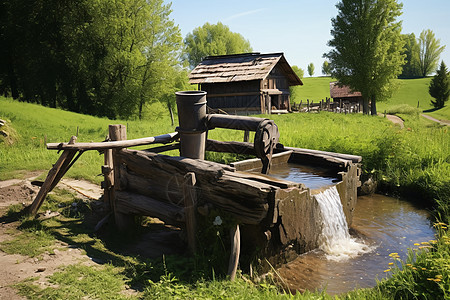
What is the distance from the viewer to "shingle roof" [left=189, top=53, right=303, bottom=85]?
27.5 m

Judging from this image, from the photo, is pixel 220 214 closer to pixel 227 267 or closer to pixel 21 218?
pixel 227 267

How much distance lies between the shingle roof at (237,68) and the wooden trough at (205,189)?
67.7 feet

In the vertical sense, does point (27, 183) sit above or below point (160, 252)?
above

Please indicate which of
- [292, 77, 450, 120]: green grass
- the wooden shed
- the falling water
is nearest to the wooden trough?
the falling water

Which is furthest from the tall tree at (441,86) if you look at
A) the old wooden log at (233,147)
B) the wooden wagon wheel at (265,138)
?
the wooden wagon wheel at (265,138)

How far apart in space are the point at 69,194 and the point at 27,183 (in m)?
1.13

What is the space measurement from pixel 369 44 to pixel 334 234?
1167 inches

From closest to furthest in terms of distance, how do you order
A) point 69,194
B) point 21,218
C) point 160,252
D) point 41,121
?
point 160,252, point 21,218, point 69,194, point 41,121

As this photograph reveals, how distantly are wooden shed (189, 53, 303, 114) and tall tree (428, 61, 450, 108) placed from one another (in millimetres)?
27853

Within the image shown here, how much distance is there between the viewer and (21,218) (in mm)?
6969

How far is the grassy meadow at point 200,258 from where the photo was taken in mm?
4508

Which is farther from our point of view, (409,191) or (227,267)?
(409,191)

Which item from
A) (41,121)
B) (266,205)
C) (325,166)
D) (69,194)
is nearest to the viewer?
(266,205)

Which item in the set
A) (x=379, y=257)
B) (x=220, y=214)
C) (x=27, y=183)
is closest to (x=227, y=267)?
A: (x=220, y=214)
